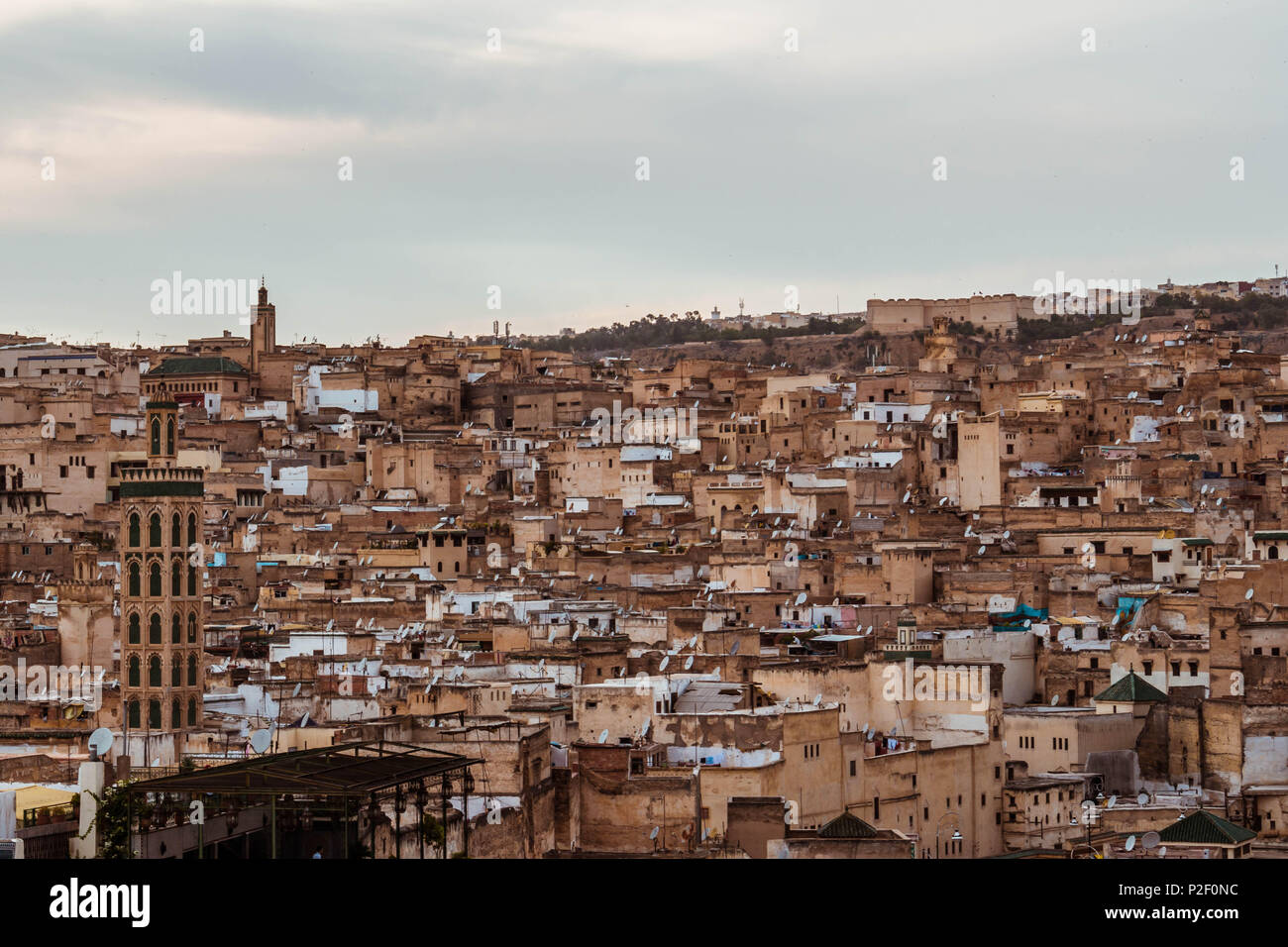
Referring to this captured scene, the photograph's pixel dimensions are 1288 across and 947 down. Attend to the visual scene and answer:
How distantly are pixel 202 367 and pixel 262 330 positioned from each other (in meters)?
3.87

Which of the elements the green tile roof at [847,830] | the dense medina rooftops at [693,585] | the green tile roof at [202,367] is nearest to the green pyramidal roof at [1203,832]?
the dense medina rooftops at [693,585]

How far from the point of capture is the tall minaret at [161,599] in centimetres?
2073

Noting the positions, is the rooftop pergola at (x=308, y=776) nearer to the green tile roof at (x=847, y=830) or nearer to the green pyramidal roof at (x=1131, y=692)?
the green tile roof at (x=847, y=830)

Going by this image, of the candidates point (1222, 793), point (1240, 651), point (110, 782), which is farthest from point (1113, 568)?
point (110, 782)

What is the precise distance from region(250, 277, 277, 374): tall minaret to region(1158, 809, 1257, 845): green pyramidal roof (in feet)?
126

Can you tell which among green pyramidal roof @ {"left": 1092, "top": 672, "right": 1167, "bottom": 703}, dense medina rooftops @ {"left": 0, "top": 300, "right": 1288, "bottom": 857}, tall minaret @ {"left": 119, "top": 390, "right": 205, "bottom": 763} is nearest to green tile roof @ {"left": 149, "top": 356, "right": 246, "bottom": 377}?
dense medina rooftops @ {"left": 0, "top": 300, "right": 1288, "bottom": 857}

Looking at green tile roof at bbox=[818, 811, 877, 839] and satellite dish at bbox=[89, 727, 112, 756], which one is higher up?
A: satellite dish at bbox=[89, 727, 112, 756]

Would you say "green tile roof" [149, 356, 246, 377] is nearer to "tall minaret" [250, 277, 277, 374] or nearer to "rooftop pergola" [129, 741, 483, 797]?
"tall minaret" [250, 277, 277, 374]

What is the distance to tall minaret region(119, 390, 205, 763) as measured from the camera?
2073 cm

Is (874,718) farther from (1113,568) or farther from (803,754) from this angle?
(1113,568)

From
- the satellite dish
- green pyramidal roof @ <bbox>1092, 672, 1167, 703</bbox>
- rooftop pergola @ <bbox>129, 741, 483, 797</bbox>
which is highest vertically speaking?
rooftop pergola @ <bbox>129, 741, 483, 797</bbox>

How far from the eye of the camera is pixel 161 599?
20938 millimetres

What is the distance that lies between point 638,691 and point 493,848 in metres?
5.59

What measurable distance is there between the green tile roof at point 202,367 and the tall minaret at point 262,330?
1.59m
